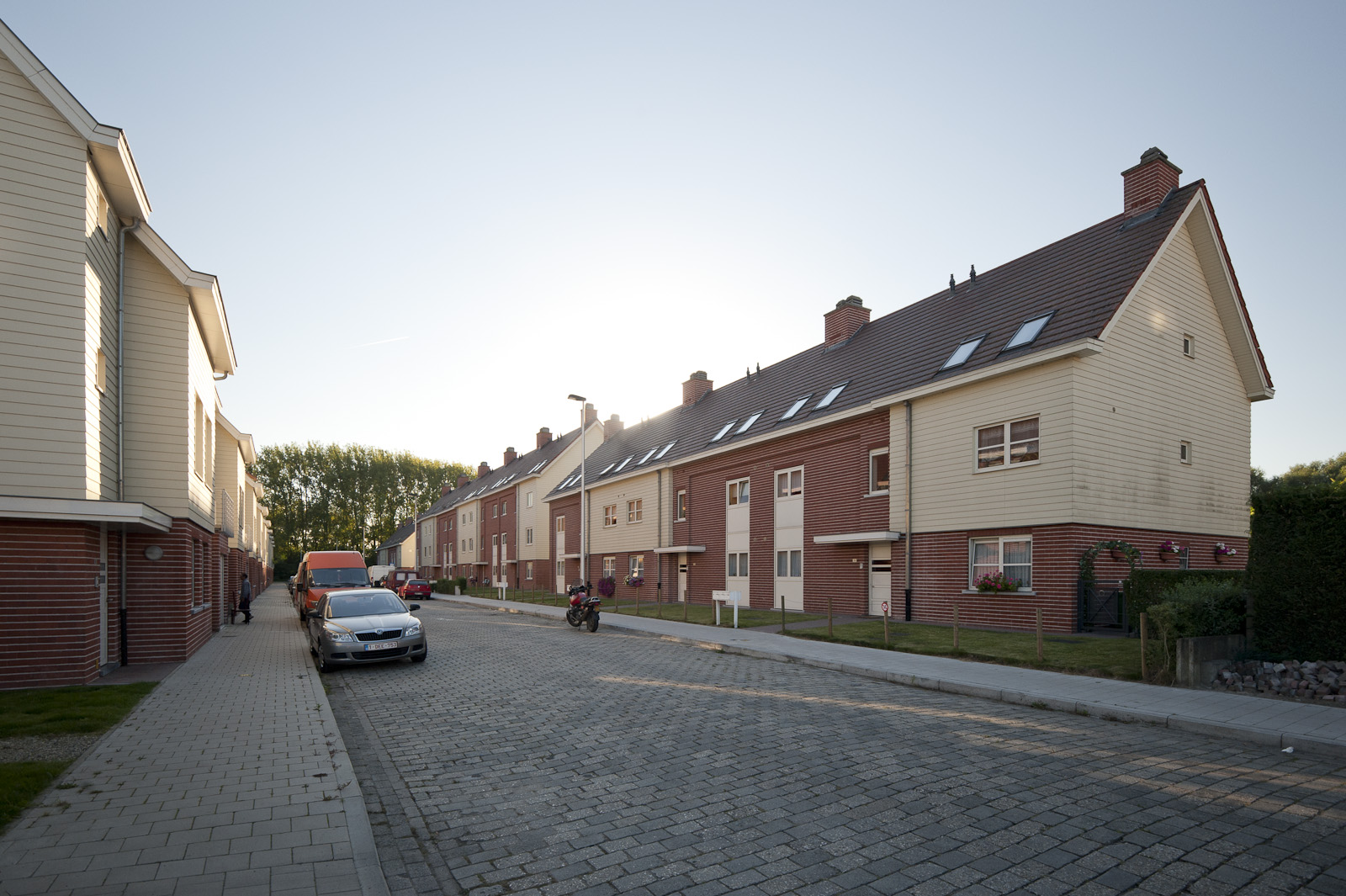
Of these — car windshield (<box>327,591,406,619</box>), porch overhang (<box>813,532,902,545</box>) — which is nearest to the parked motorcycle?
car windshield (<box>327,591,406,619</box>)

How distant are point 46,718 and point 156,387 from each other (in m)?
6.93

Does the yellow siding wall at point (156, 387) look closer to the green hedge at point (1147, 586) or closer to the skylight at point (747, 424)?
the green hedge at point (1147, 586)

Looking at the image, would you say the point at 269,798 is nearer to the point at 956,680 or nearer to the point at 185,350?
the point at 956,680

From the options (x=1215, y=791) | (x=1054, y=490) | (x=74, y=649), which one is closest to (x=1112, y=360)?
(x=1054, y=490)

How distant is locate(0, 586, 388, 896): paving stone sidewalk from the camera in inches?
165

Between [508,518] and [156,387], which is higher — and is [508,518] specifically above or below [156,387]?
below

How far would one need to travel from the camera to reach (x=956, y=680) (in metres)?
10.5

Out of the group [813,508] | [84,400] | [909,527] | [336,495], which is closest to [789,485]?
[813,508]

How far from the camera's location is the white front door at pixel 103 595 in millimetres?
11828

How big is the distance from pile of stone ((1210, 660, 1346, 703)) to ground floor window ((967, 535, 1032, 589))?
252 inches

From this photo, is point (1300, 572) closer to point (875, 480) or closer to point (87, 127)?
point (875, 480)

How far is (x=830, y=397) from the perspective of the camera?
23.7 meters

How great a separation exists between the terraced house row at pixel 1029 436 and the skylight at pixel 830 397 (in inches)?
4.4

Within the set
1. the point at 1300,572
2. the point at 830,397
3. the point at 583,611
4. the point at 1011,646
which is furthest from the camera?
the point at 830,397
